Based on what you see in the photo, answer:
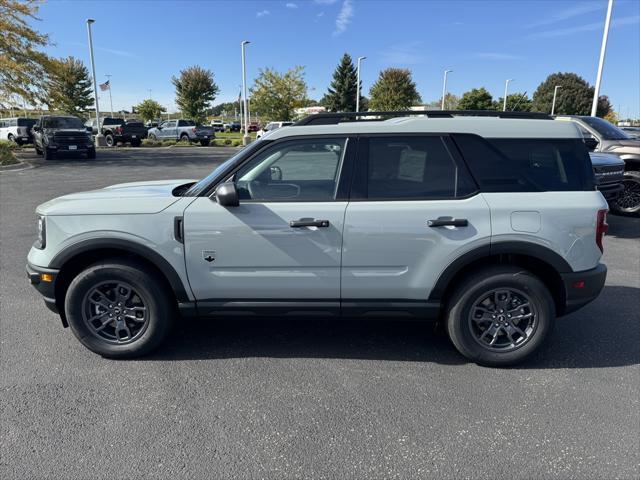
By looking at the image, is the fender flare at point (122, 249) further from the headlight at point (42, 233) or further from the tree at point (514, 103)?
the tree at point (514, 103)

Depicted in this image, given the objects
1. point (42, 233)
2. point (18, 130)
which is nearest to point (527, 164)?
point (42, 233)

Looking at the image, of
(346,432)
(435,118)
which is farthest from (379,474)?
(435,118)

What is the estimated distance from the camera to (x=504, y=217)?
10.3 feet

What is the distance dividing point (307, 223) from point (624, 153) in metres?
8.24

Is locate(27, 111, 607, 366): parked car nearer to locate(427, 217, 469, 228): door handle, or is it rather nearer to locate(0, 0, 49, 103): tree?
locate(427, 217, 469, 228): door handle

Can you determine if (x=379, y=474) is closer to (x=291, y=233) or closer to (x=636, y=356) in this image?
(x=291, y=233)

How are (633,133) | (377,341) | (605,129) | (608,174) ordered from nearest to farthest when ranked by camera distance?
(377,341) < (608,174) < (605,129) < (633,133)

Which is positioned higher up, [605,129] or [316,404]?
[605,129]

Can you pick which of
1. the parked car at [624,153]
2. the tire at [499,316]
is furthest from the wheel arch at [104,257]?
the parked car at [624,153]

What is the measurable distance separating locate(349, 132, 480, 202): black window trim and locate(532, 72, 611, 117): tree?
2873 inches

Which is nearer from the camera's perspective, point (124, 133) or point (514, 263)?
point (514, 263)

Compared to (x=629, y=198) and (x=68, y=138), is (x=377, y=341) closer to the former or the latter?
(x=629, y=198)

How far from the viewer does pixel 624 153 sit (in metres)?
8.57

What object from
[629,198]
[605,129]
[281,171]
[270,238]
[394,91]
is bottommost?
[629,198]
